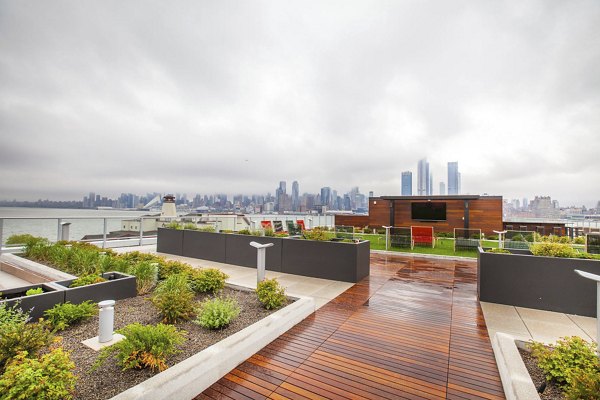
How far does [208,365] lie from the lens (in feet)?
6.93

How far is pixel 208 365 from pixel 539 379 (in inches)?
99.5

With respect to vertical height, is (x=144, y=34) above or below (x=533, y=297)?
above

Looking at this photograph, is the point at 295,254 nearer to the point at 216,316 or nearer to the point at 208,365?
the point at 216,316

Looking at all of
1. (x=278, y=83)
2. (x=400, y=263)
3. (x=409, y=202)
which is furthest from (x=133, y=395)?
(x=409, y=202)

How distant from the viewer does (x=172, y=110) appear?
41.9 feet

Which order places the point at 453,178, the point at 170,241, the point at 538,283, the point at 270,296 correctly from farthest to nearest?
1. the point at 453,178
2. the point at 170,241
3. the point at 538,283
4. the point at 270,296

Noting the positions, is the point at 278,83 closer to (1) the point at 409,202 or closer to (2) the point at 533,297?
(1) the point at 409,202

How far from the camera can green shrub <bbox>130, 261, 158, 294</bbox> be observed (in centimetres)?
418

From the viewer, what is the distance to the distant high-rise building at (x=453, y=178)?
2386 inches

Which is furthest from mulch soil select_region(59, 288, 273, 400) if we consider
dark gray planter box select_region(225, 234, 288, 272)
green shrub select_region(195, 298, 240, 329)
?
dark gray planter box select_region(225, 234, 288, 272)

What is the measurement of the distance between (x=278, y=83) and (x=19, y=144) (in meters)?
17.7

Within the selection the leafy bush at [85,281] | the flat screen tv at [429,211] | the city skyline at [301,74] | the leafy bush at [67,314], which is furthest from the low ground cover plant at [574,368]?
the flat screen tv at [429,211]

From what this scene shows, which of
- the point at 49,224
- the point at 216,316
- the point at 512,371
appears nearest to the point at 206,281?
the point at 216,316

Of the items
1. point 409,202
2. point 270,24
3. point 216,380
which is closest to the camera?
point 216,380
